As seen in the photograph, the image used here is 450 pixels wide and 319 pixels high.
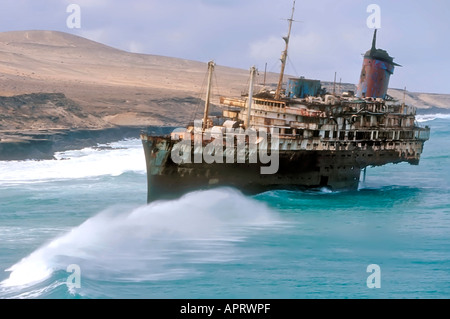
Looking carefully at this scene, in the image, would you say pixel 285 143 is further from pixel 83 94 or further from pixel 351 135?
pixel 83 94

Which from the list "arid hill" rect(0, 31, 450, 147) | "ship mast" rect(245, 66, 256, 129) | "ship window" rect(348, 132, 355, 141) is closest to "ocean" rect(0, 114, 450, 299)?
"ship window" rect(348, 132, 355, 141)

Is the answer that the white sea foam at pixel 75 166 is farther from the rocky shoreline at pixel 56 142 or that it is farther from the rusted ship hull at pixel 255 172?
the rusted ship hull at pixel 255 172

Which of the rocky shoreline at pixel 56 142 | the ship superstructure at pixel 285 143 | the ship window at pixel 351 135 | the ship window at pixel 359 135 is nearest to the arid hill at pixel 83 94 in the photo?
the rocky shoreline at pixel 56 142

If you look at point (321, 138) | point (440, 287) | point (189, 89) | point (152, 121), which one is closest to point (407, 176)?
point (321, 138)

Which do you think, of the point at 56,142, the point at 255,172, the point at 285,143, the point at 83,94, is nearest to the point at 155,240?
the point at 255,172

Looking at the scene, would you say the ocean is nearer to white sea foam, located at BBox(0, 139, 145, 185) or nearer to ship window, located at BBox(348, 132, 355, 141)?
white sea foam, located at BBox(0, 139, 145, 185)
